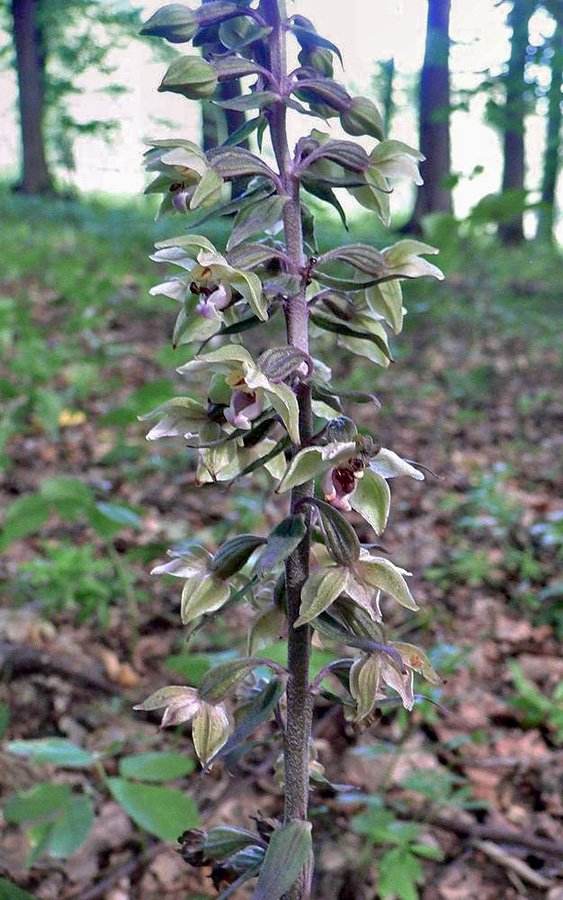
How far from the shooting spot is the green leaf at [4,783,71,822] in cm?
159

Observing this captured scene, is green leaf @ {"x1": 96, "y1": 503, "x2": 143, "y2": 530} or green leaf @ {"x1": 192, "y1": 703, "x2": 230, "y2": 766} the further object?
green leaf @ {"x1": 96, "y1": 503, "x2": 143, "y2": 530}

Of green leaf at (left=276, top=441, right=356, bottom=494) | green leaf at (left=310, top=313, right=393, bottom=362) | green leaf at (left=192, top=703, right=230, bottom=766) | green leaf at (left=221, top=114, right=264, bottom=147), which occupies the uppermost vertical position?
green leaf at (left=221, top=114, right=264, bottom=147)

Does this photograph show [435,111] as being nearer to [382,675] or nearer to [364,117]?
[364,117]

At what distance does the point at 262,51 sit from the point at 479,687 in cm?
212

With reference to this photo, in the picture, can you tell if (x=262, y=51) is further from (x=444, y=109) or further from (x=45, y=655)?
(x=444, y=109)

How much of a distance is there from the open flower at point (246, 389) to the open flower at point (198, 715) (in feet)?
1.46

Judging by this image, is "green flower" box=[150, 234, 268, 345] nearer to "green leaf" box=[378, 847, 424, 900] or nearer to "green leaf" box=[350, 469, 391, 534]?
"green leaf" box=[350, 469, 391, 534]

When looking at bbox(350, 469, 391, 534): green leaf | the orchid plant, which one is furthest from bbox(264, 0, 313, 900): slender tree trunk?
bbox(350, 469, 391, 534): green leaf

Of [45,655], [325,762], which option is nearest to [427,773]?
[325,762]

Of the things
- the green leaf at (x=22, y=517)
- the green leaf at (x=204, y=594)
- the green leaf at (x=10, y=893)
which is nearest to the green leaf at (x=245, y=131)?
the green leaf at (x=204, y=594)

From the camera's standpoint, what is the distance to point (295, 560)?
1.28 meters

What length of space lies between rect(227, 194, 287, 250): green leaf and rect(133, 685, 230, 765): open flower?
723mm

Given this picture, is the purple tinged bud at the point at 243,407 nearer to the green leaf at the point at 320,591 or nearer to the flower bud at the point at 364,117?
the green leaf at the point at 320,591

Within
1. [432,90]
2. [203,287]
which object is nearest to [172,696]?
[203,287]
